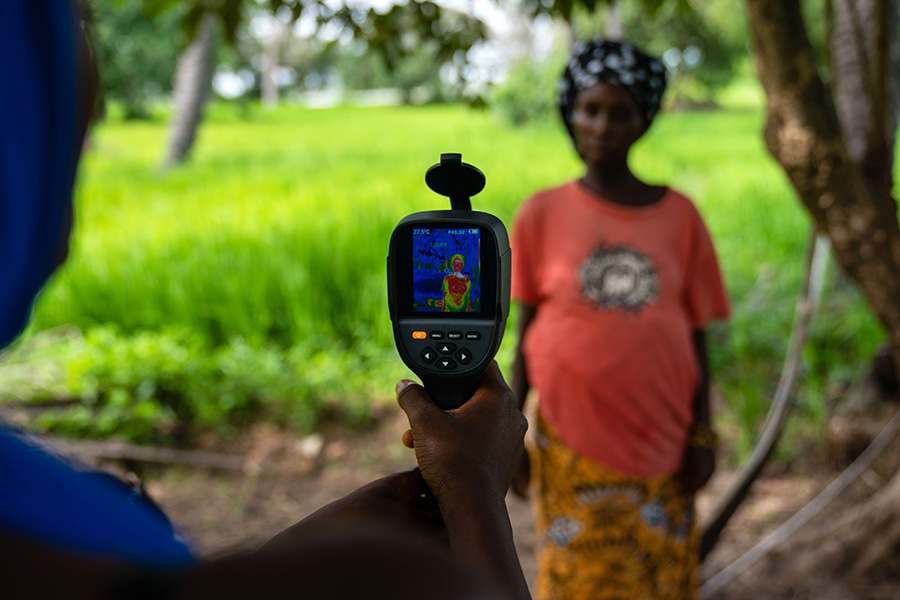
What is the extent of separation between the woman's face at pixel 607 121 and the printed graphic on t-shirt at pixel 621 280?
20 centimetres

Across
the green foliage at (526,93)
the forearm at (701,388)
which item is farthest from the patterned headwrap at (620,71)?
the green foliage at (526,93)

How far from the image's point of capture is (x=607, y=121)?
165 cm

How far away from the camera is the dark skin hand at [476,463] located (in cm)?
52

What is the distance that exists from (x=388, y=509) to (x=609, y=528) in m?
1.29

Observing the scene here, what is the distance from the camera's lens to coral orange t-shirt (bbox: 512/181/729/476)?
1.67 m

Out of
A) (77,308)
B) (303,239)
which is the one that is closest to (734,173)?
(303,239)

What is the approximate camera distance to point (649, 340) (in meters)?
1.66

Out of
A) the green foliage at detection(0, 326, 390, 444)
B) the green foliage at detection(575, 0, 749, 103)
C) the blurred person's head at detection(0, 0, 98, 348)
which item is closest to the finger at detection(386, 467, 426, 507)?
the blurred person's head at detection(0, 0, 98, 348)

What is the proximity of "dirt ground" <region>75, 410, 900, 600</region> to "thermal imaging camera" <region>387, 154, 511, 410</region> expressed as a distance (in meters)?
2.12

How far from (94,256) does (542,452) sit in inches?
169

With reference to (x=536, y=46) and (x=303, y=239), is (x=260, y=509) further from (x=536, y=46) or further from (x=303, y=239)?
(x=536, y=46)

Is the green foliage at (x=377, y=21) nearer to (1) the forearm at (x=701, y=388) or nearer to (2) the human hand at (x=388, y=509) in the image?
(1) the forearm at (x=701, y=388)

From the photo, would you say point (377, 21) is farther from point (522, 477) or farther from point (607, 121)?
point (522, 477)

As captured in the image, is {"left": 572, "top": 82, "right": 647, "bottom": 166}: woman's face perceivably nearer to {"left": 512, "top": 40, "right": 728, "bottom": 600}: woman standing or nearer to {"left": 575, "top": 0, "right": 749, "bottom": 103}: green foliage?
{"left": 512, "top": 40, "right": 728, "bottom": 600}: woman standing
